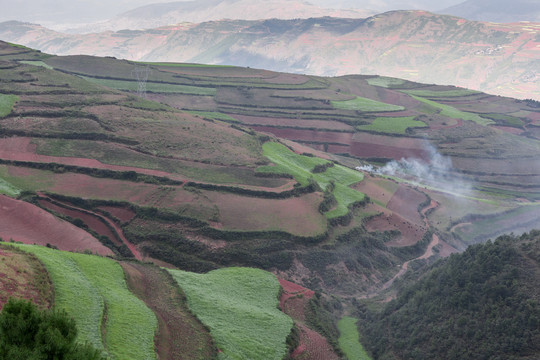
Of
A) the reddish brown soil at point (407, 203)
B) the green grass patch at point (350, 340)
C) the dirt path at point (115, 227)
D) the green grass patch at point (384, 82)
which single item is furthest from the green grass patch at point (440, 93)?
the dirt path at point (115, 227)

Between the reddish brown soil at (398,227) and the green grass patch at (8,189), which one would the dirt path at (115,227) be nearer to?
the green grass patch at (8,189)

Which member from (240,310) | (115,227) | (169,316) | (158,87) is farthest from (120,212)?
(158,87)

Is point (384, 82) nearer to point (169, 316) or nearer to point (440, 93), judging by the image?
point (440, 93)

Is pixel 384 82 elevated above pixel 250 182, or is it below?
above

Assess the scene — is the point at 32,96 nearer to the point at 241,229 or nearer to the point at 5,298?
the point at 241,229

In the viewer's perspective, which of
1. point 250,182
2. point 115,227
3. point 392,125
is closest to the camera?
point 115,227

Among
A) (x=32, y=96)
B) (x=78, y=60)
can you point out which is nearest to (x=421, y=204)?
(x=32, y=96)

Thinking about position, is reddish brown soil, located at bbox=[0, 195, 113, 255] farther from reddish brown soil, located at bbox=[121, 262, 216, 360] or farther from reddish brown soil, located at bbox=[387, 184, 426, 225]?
reddish brown soil, located at bbox=[387, 184, 426, 225]

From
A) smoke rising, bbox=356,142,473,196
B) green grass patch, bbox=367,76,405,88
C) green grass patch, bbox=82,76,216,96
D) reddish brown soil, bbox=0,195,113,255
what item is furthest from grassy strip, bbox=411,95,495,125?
reddish brown soil, bbox=0,195,113,255
